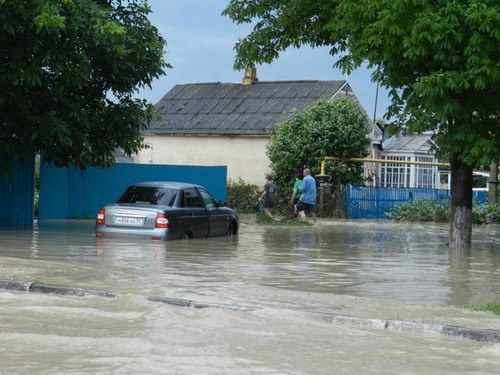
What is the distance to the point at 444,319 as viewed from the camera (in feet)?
34.4

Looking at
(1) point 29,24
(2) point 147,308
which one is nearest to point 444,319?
(2) point 147,308

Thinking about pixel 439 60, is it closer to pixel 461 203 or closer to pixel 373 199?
pixel 461 203

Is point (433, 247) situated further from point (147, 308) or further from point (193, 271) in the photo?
point (147, 308)

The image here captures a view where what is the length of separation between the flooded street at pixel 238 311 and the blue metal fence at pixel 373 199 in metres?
17.6

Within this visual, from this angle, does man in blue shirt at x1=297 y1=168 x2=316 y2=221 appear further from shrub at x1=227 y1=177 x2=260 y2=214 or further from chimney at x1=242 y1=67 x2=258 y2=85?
chimney at x1=242 y1=67 x2=258 y2=85

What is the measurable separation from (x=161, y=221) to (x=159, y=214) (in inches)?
5.8

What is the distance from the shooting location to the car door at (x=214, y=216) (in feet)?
72.2

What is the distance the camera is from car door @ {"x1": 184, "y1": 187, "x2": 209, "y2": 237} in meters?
20.7

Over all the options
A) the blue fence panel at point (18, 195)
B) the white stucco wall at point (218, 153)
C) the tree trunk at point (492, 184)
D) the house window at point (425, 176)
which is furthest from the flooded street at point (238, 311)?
the house window at point (425, 176)

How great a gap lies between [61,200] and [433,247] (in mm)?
11418

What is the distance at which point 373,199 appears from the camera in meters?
38.1

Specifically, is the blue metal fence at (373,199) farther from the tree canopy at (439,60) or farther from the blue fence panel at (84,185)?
the tree canopy at (439,60)

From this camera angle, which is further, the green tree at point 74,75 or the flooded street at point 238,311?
the green tree at point 74,75

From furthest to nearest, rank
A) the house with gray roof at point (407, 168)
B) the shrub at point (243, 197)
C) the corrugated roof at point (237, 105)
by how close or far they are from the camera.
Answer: the house with gray roof at point (407, 168) < the corrugated roof at point (237, 105) < the shrub at point (243, 197)
